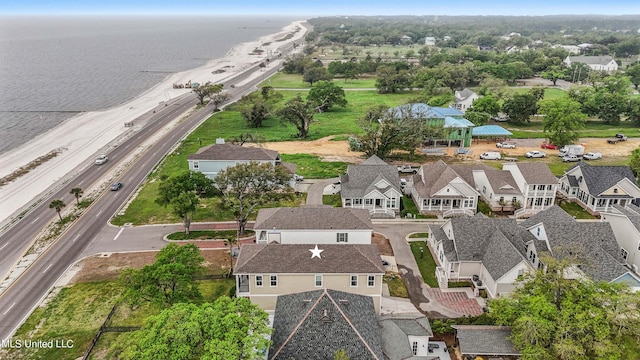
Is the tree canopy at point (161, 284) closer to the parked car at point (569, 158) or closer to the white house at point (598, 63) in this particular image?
the parked car at point (569, 158)

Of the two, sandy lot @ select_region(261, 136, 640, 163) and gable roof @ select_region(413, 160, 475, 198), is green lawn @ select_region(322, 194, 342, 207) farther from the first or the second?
sandy lot @ select_region(261, 136, 640, 163)

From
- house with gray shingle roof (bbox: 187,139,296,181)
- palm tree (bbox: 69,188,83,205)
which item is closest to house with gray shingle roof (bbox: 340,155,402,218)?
house with gray shingle roof (bbox: 187,139,296,181)

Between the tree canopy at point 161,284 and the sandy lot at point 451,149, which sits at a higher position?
the tree canopy at point 161,284

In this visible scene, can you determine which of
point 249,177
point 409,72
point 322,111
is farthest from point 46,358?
point 409,72

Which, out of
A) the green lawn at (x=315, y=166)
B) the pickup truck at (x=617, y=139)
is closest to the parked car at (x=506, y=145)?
the pickup truck at (x=617, y=139)

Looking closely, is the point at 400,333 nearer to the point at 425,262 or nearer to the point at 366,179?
the point at 425,262

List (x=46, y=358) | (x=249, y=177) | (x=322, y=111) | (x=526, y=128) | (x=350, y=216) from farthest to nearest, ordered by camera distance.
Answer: (x=322, y=111), (x=526, y=128), (x=249, y=177), (x=350, y=216), (x=46, y=358)

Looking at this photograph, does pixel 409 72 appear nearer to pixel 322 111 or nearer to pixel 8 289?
pixel 322 111
